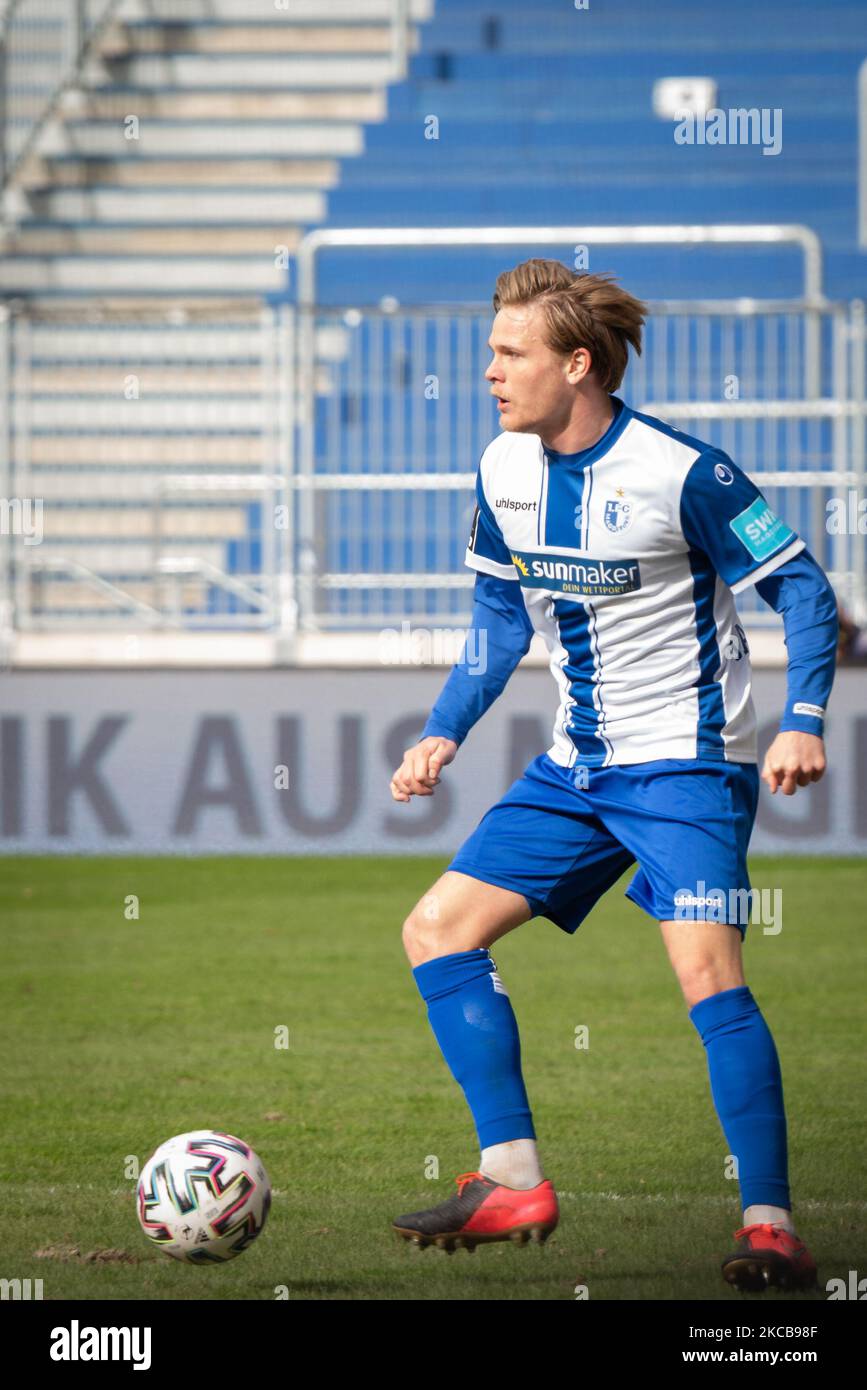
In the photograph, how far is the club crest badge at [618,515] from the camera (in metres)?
3.95

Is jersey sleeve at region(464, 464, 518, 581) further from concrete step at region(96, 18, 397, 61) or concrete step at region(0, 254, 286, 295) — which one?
concrete step at region(96, 18, 397, 61)

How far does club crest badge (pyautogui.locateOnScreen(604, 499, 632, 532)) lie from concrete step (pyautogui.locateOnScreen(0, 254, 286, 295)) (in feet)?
46.3

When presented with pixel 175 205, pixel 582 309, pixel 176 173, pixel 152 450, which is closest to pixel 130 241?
pixel 175 205

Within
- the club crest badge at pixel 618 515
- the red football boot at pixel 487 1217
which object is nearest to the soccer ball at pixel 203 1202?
the red football boot at pixel 487 1217

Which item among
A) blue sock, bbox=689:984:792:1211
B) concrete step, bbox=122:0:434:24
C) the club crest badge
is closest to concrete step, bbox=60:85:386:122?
concrete step, bbox=122:0:434:24

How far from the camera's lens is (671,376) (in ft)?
40.3

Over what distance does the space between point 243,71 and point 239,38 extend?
35 centimetres

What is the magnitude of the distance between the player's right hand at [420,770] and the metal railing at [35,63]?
44.9ft

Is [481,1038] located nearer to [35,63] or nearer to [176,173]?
[35,63]

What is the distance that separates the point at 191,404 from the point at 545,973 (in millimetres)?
6201

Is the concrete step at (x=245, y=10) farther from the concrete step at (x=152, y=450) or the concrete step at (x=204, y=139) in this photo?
the concrete step at (x=152, y=450)

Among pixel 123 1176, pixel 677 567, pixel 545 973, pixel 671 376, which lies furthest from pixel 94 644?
pixel 677 567

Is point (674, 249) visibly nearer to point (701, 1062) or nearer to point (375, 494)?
point (375, 494)

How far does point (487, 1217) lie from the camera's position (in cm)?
396
